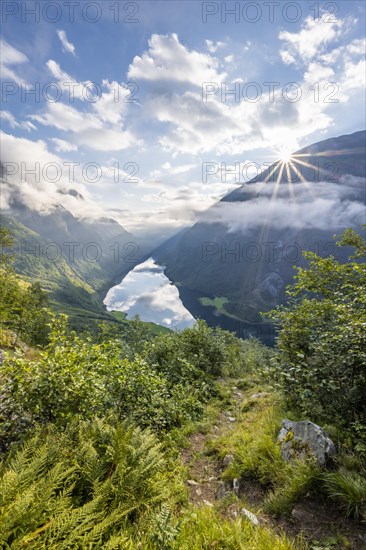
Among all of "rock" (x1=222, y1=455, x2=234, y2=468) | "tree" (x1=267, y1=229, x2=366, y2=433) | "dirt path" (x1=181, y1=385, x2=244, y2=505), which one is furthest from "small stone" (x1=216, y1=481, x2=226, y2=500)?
"tree" (x1=267, y1=229, x2=366, y2=433)

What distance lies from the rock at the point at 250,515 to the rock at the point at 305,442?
170cm

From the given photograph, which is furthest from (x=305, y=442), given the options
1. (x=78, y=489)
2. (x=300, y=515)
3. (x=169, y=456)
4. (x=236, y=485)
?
(x=78, y=489)

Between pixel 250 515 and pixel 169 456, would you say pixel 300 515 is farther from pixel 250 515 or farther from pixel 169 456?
pixel 169 456

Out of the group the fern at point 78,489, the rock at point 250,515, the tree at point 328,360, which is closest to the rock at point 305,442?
the tree at point 328,360

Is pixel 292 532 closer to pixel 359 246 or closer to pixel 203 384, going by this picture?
pixel 203 384

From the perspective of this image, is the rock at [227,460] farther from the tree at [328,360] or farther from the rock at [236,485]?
the tree at [328,360]

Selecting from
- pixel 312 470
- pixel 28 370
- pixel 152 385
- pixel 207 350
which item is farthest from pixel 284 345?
pixel 207 350

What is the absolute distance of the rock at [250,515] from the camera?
4.93 metres

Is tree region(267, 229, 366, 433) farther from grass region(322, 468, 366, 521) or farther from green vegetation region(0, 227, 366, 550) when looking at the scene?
grass region(322, 468, 366, 521)

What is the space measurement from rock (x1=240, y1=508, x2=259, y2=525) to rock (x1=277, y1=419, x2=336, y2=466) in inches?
67.0

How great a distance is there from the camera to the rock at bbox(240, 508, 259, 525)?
4930 mm

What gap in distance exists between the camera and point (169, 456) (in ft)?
27.2

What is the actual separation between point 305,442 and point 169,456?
438 cm

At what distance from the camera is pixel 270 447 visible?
6879mm
